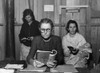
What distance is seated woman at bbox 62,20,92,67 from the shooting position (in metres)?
4.04

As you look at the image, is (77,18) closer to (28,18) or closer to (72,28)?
(72,28)

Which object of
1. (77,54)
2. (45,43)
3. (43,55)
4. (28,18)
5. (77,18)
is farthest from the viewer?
(77,18)

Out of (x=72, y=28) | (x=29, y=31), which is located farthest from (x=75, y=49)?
(x=29, y=31)

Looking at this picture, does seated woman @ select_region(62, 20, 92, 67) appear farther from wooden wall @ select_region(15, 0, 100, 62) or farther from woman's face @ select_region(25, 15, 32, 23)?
wooden wall @ select_region(15, 0, 100, 62)

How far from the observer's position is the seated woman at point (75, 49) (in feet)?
13.3

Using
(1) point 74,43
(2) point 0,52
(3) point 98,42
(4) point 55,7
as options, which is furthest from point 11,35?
(3) point 98,42

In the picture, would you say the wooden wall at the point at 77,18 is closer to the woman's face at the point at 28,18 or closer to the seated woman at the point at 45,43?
the woman's face at the point at 28,18

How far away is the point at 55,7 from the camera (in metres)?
5.72

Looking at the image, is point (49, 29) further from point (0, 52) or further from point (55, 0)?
point (0, 52)

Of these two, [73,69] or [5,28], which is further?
[5,28]

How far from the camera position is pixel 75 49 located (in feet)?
13.6

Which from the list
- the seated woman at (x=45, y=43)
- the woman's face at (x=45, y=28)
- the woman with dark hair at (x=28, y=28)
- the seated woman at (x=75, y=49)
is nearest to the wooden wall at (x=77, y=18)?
the woman with dark hair at (x=28, y=28)

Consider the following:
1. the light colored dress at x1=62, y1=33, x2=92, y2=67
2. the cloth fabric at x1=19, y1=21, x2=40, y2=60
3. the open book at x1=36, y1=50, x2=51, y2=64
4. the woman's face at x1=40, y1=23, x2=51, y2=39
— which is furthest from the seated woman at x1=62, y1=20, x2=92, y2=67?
the open book at x1=36, y1=50, x2=51, y2=64

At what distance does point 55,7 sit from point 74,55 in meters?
1.72
